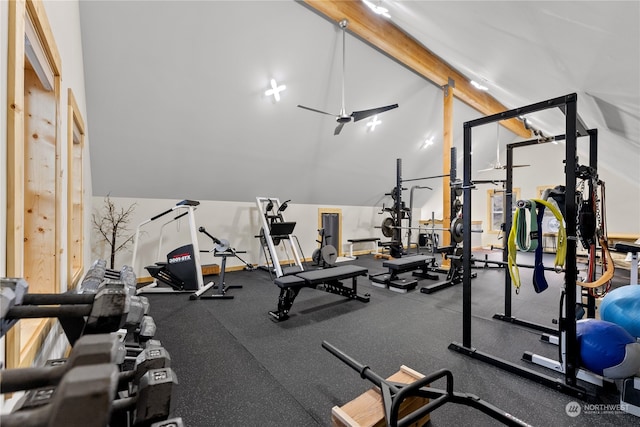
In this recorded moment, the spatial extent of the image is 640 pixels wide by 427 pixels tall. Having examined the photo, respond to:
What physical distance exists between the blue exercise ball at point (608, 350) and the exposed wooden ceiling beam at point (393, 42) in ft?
14.4

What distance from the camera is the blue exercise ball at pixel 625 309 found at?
Result: 1.85m

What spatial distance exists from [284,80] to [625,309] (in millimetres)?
4408

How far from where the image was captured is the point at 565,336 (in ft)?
5.93


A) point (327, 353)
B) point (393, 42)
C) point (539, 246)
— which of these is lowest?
point (327, 353)

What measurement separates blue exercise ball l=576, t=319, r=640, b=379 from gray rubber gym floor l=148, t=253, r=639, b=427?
218 millimetres

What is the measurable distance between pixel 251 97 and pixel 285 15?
3.79 ft

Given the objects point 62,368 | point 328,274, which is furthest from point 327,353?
point 62,368

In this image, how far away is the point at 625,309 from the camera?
6.26ft

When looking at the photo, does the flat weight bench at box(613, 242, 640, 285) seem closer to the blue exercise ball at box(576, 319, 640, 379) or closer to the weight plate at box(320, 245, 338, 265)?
the blue exercise ball at box(576, 319, 640, 379)

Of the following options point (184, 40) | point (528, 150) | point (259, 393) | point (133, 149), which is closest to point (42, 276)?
point (259, 393)

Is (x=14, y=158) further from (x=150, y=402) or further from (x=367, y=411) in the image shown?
(x=367, y=411)

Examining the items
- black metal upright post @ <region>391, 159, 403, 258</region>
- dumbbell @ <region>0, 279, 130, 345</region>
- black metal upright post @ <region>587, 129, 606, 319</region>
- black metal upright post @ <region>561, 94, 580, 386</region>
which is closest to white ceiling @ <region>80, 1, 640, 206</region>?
black metal upright post @ <region>587, 129, 606, 319</region>

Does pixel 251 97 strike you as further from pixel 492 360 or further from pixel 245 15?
pixel 492 360

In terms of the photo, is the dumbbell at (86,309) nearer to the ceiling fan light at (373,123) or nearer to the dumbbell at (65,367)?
the dumbbell at (65,367)
